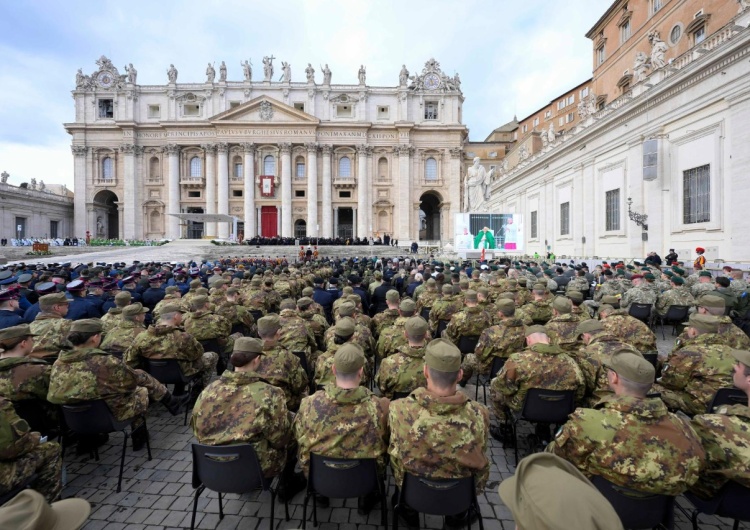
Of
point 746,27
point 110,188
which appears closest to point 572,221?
point 746,27

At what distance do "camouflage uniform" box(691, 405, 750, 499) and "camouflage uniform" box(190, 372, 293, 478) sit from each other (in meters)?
3.08

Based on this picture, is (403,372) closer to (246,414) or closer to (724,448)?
(246,414)

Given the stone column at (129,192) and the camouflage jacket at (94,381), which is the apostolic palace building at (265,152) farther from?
the camouflage jacket at (94,381)

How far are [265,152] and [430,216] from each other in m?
23.9

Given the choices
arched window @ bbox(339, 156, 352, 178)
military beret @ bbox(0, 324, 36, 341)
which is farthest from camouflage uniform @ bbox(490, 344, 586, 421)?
arched window @ bbox(339, 156, 352, 178)

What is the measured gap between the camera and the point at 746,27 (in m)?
12.0

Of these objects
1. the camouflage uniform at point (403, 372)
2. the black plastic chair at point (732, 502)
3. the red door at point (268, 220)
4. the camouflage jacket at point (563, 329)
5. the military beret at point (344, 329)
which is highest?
the red door at point (268, 220)

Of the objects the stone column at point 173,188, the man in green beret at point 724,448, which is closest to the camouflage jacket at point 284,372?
the man in green beret at point 724,448

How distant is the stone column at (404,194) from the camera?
46.6 m

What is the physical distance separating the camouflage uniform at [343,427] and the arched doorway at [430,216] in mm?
47697

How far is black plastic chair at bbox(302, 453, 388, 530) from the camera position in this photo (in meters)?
2.72

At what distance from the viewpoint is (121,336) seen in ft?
17.4

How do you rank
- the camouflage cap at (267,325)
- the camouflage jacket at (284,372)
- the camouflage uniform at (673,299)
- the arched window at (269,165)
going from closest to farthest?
the camouflage jacket at (284,372), the camouflage cap at (267,325), the camouflage uniform at (673,299), the arched window at (269,165)

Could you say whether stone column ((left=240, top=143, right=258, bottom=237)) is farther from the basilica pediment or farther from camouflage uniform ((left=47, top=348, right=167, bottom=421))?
camouflage uniform ((left=47, top=348, right=167, bottom=421))
